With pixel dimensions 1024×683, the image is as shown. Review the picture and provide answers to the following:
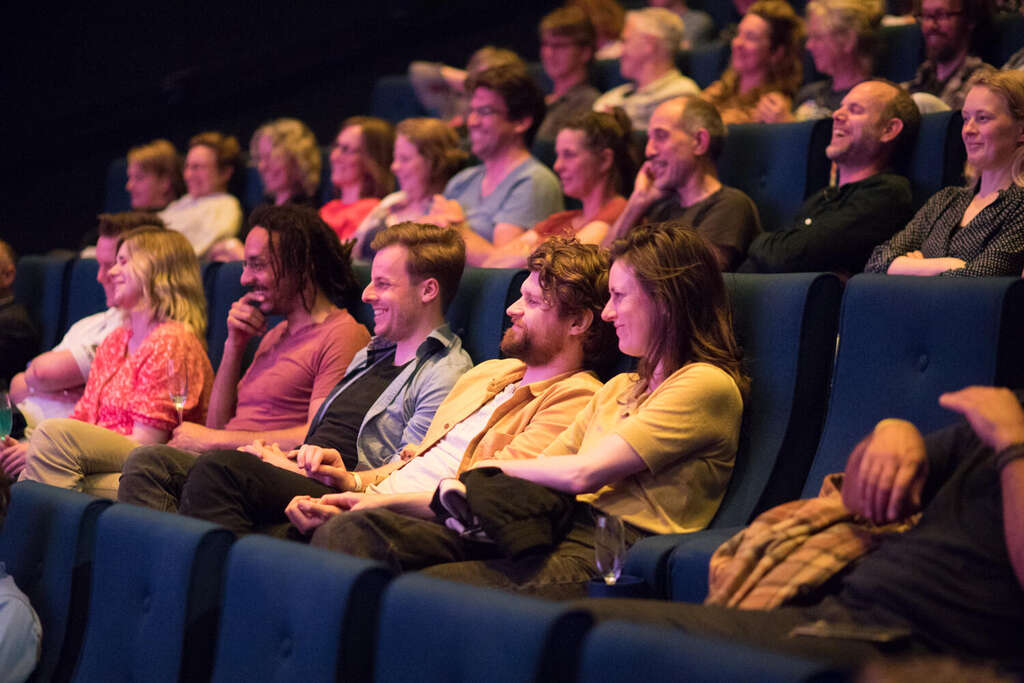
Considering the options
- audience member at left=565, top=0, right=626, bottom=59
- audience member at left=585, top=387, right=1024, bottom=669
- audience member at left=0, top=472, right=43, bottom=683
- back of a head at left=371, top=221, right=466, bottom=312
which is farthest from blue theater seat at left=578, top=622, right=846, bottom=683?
audience member at left=565, top=0, right=626, bottom=59

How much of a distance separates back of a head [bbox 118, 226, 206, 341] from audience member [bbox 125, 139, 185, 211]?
1.49 metres

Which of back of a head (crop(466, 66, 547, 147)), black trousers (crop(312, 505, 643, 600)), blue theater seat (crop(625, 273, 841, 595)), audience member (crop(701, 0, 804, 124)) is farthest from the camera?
audience member (crop(701, 0, 804, 124))

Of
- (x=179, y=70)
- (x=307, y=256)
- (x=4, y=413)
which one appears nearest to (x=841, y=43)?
(x=307, y=256)

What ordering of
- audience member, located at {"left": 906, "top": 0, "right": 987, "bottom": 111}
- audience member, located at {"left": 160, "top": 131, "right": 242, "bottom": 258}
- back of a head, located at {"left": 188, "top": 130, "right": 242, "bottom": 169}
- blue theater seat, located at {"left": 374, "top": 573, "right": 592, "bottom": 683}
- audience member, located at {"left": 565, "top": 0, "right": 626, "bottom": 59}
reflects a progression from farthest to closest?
audience member, located at {"left": 565, "top": 0, "right": 626, "bottom": 59} → back of a head, located at {"left": 188, "top": 130, "right": 242, "bottom": 169} → audience member, located at {"left": 160, "top": 131, "right": 242, "bottom": 258} → audience member, located at {"left": 906, "top": 0, "right": 987, "bottom": 111} → blue theater seat, located at {"left": 374, "top": 573, "right": 592, "bottom": 683}

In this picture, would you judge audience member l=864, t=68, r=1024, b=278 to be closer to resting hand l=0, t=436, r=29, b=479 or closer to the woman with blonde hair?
resting hand l=0, t=436, r=29, b=479

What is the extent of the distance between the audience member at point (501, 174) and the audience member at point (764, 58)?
1.99ft

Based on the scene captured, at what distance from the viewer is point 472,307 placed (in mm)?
2555

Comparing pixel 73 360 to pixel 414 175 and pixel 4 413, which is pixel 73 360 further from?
pixel 414 175

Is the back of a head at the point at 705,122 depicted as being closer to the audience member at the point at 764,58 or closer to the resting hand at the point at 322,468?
the audience member at the point at 764,58

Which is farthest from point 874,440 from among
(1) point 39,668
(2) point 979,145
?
(1) point 39,668

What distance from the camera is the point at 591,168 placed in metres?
3.19

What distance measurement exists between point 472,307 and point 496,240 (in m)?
0.78

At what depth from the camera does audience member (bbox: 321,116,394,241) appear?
394 centimetres

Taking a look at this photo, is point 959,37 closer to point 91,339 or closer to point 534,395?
point 534,395
